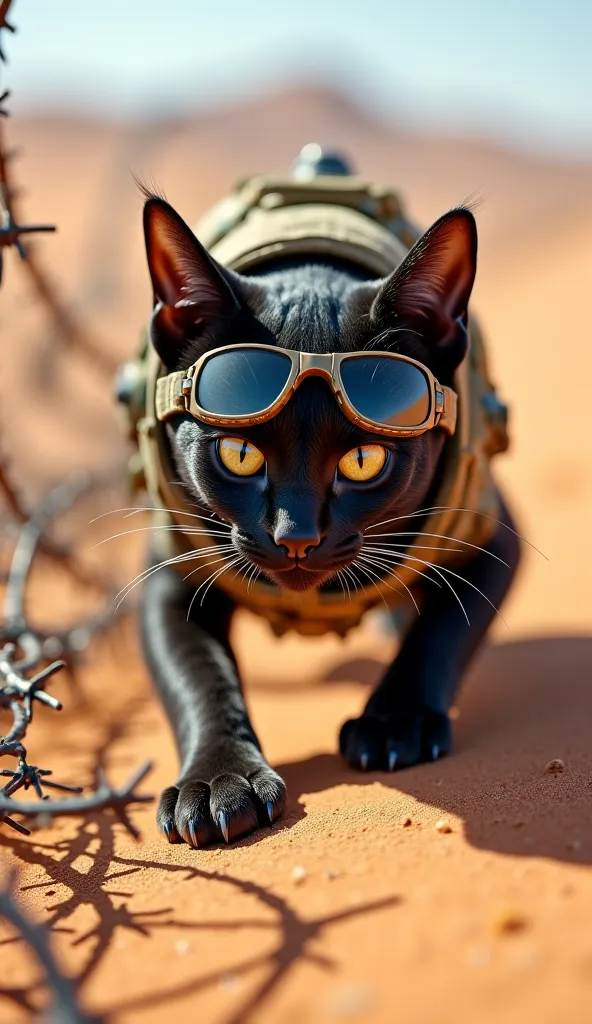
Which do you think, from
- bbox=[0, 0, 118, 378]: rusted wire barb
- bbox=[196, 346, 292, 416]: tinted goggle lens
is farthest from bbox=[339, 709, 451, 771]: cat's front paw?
bbox=[0, 0, 118, 378]: rusted wire barb

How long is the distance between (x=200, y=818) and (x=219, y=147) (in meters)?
23.4

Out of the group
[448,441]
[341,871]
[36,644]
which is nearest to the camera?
[341,871]

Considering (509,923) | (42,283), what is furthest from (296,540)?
(42,283)

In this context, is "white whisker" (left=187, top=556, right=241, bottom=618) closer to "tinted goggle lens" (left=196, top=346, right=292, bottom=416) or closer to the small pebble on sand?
"tinted goggle lens" (left=196, top=346, right=292, bottom=416)

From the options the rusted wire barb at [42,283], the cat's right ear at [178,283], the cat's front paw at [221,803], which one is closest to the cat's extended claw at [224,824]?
the cat's front paw at [221,803]

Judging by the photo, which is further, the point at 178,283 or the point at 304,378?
the point at 178,283

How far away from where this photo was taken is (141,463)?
1884 mm

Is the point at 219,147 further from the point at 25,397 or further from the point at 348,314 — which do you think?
the point at 348,314

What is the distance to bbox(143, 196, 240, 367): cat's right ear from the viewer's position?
4.42 feet

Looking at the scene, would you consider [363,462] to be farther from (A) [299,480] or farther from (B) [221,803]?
(B) [221,803]

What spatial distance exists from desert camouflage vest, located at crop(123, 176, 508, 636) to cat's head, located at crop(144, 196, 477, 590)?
0.18ft

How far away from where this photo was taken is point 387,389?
1.31 metres

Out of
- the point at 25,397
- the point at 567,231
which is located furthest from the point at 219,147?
the point at 25,397

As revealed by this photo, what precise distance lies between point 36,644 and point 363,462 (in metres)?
0.85
